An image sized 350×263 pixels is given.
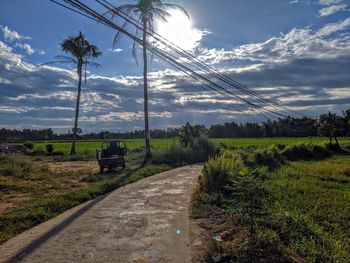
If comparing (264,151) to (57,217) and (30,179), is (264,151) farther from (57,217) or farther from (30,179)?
(57,217)

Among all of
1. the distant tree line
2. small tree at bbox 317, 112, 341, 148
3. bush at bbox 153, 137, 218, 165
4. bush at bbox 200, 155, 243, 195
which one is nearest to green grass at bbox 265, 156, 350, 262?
bush at bbox 200, 155, 243, 195

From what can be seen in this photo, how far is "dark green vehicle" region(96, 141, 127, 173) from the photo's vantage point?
52.3 feet

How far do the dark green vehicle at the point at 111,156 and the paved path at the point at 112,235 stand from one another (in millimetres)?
6319

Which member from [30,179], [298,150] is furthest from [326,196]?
[298,150]

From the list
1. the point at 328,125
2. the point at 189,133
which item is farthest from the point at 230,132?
the point at 189,133

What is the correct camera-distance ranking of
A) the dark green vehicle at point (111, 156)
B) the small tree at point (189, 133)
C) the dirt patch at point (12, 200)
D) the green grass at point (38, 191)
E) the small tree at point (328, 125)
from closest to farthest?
the green grass at point (38, 191), the dirt patch at point (12, 200), the dark green vehicle at point (111, 156), the small tree at point (189, 133), the small tree at point (328, 125)

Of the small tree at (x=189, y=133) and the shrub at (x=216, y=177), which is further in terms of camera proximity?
the small tree at (x=189, y=133)

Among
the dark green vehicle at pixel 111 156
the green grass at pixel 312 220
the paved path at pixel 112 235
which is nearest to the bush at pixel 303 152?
the green grass at pixel 312 220

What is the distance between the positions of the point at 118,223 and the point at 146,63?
54.4 feet

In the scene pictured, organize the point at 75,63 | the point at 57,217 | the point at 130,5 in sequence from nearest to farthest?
the point at 57,217, the point at 130,5, the point at 75,63

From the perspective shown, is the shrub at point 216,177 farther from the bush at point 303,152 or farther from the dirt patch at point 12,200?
the bush at point 303,152

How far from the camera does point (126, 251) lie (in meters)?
5.47

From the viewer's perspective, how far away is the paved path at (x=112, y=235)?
17.4 feet

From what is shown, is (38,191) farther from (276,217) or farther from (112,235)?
(276,217)
